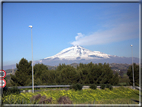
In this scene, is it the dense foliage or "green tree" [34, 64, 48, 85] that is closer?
the dense foliage

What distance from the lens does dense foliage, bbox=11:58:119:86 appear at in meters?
10.1

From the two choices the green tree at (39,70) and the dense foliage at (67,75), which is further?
the green tree at (39,70)

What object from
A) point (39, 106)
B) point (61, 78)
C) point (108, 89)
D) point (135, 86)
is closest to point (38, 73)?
point (61, 78)

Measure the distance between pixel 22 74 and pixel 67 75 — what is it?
417 centimetres

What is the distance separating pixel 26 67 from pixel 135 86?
914 cm

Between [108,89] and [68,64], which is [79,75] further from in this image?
[108,89]

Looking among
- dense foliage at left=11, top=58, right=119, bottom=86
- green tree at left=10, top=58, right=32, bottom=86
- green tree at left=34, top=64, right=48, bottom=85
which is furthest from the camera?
green tree at left=34, top=64, right=48, bottom=85

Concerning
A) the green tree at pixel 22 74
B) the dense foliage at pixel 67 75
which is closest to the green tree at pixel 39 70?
the dense foliage at pixel 67 75

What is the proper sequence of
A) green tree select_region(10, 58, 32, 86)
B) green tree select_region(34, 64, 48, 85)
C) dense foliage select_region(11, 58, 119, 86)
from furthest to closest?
green tree select_region(34, 64, 48, 85) < green tree select_region(10, 58, 32, 86) < dense foliage select_region(11, 58, 119, 86)

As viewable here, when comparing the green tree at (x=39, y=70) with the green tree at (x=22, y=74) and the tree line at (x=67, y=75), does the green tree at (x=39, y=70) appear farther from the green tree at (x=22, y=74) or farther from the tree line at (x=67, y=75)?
the green tree at (x=22, y=74)

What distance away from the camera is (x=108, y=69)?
33.8 ft

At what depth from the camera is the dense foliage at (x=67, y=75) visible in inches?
399

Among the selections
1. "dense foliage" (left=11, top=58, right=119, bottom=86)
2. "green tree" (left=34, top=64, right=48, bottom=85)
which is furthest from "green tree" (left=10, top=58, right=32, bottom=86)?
"green tree" (left=34, top=64, right=48, bottom=85)

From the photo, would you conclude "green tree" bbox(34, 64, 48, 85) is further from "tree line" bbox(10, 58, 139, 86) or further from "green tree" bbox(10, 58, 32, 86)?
"green tree" bbox(10, 58, 32, 86)
